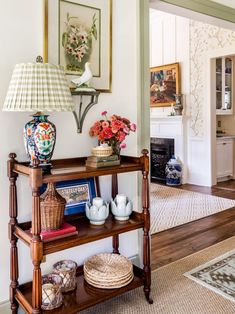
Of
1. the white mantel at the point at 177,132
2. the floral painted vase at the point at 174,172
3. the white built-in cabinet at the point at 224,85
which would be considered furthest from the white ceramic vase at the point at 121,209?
the white built-in cabinet at the point at 224,85

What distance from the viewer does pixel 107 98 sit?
2361 millimetres

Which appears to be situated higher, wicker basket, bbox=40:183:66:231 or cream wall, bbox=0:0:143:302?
cream wall, bbox=0:0:143:302

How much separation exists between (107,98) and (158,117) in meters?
4.17

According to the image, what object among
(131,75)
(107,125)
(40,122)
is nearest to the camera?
(40,122)

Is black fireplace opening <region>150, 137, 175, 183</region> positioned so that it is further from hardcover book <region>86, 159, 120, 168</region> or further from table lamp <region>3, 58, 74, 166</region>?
table lamp <region>3, 58, 74, 166</region>

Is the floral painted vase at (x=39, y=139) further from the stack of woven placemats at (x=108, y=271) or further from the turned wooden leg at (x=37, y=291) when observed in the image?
the stack of woven placemats at (x=108, y=271)

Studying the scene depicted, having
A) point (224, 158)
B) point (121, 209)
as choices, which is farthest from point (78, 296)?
point (224, 158)

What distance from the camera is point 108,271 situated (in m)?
2.13

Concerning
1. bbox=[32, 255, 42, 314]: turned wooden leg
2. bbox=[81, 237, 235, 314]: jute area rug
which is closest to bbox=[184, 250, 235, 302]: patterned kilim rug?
bbox=[81, 237, 235, 314]: jute area rug

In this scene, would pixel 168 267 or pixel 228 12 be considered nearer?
pixel 168 267

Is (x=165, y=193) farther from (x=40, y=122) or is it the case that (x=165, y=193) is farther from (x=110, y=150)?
(x=40, y=122)

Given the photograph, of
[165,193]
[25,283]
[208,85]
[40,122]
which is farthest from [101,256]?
[208,85]

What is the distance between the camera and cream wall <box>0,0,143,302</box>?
75.2 inches

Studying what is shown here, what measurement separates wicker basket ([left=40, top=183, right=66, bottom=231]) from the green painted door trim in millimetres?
1805
